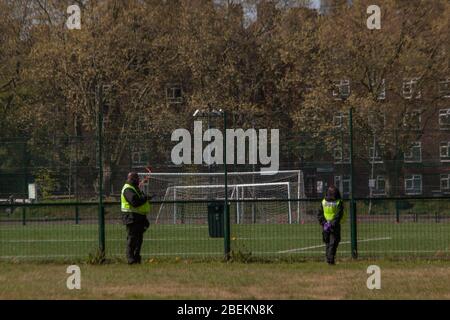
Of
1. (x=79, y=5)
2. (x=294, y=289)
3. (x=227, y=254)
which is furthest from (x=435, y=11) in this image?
(x=294, y=289)

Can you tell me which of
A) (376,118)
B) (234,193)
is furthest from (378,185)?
(376,118)

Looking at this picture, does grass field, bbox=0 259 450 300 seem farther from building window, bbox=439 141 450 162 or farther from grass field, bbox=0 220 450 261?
building window, bbox=439 141 450 162

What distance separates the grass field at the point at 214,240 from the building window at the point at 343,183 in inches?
40.7

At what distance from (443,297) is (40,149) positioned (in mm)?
10651

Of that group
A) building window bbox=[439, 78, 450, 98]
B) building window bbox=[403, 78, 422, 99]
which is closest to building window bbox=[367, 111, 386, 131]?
building window bbox=[403, 78, 422, 99]

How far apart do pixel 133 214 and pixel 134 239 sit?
511mm

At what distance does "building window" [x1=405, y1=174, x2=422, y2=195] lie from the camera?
21625 millimetres

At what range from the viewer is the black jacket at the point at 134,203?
1962 centimetres

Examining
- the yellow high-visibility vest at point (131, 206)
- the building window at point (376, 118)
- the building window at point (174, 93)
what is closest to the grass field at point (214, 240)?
the yellow high-visibility vest at point (131, 206)

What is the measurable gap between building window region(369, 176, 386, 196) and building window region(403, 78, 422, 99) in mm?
33790

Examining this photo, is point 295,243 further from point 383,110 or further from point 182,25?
point 182,25

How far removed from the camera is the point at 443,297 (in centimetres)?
1441

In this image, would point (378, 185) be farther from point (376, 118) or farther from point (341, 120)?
point (376, 118)

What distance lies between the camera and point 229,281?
16531 millimetres
